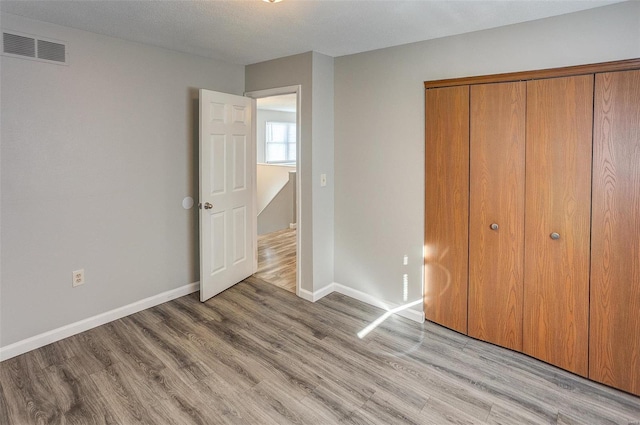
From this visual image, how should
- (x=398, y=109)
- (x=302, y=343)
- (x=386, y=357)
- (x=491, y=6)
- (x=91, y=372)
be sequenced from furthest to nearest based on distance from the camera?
(x=398, y=109) → (x=302, y=343) → (x=386, y=357) → (x=91, y=372) → (x=491, y=6)

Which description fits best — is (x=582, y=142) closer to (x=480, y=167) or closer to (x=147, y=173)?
(x=480, y=167)

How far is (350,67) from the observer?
3.28m

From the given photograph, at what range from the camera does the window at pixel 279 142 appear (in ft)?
27.5

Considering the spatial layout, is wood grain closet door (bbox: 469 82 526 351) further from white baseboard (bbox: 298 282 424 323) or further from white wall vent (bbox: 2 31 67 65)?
white wall vent (bbox: 2 31 67 65)

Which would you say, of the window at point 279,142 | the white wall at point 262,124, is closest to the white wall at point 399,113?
the white wall at point 262,124

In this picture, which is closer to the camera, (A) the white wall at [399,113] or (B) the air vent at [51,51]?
(A) the white wall at [399,113]

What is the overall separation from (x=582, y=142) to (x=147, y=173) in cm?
326

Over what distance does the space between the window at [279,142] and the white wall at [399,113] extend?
17.0 feet

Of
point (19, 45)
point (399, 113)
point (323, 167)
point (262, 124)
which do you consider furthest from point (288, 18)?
point (262, 124)

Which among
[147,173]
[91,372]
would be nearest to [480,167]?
[147,173]

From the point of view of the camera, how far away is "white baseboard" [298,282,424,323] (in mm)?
3060

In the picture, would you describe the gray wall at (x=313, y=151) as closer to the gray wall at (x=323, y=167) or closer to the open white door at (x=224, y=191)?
the gray wall at (x=323, y=167)

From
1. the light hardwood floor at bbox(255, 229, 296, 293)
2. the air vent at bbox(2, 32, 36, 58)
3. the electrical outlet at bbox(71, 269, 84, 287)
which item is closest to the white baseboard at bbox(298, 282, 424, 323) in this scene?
the light hardwood floor at bbox(255, 229, 296, 293)

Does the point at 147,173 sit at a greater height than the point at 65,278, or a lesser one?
greater
